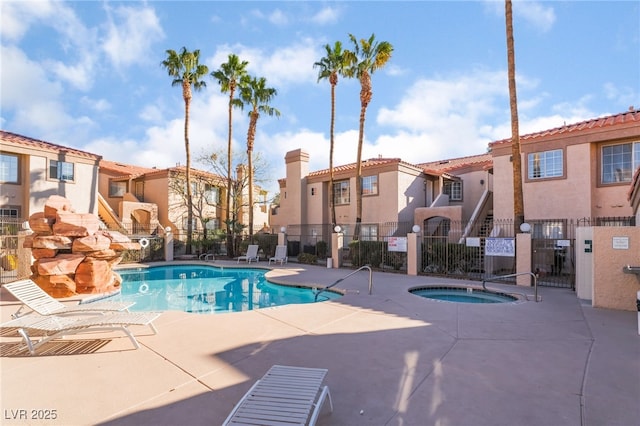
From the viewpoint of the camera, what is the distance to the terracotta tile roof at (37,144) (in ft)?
68.2

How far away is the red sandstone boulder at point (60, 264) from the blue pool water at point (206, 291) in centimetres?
185

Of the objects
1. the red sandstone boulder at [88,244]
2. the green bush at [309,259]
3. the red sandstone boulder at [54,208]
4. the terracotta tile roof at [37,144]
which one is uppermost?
the terracotta tile roof at [37,144]

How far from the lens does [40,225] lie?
1154 cm

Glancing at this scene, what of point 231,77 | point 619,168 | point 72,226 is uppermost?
point 231,77

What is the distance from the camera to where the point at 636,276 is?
8.19 m

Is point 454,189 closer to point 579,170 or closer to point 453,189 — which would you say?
point 453,189

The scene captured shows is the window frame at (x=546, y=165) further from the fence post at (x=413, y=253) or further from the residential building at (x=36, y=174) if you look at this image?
the residential building at (x=36, y=174)

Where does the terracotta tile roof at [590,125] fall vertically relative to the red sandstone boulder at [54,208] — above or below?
above

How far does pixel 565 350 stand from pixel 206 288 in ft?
42.5

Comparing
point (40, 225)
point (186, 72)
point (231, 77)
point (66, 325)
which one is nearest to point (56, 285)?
point (40, 225)

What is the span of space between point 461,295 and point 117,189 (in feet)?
98.5

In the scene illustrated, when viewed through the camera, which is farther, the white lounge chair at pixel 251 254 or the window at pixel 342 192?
the window at pixel 342 192

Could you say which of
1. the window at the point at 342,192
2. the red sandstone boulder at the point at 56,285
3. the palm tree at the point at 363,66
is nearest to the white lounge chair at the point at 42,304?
the red sandstone boulder at the point at 56,285

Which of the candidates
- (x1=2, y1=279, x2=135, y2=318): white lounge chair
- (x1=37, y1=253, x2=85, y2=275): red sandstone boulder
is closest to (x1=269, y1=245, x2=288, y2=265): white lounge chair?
(x1=37, y1=253, x2=85, y2=275): red sandstone boulder
